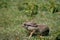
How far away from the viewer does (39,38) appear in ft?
17.1

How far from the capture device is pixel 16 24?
5848 mm

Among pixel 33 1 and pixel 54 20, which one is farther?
pixel 33 1

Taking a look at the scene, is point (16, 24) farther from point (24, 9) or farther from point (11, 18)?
point (24, 9)

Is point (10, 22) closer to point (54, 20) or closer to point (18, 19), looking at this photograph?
point (18, 19)

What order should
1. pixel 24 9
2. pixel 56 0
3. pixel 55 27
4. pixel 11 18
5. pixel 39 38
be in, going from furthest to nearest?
pixel 56 0
pixel 24 9
pixel 11 18
pixel 55 27
pixel 39 38

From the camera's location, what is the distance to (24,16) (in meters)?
6.29

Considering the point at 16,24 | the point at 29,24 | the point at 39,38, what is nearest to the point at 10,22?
the point at 16,24

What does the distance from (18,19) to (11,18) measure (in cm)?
20

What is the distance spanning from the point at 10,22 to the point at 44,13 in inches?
42.2

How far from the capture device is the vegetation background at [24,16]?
539cm

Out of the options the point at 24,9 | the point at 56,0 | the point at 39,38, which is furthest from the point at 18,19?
the point at 56,0

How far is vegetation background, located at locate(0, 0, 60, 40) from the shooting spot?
5387 mm

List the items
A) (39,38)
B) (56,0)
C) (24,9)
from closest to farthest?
(39,38), (24,9), (56,0)

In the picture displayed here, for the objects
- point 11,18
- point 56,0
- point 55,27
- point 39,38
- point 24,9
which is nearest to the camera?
point 39,38
